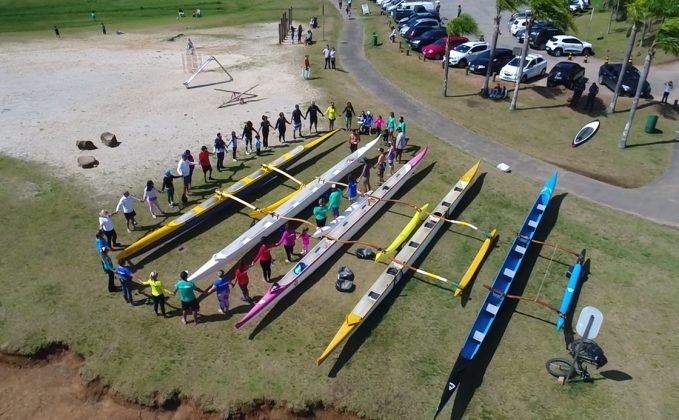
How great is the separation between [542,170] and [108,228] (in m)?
18.2

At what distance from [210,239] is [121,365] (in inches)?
232

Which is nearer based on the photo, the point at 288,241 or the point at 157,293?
the point at 157,293

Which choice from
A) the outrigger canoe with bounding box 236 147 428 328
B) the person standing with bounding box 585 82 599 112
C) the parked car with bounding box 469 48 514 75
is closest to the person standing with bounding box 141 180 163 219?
the outrigger canoe with bounding box 236 147 428 328

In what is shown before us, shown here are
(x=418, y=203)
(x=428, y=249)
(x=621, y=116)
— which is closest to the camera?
(x=428, y=249)

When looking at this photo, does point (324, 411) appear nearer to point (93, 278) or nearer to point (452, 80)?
point (93, 278)

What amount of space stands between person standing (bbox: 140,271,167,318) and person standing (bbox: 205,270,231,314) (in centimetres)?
127

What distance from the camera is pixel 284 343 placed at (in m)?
13.6

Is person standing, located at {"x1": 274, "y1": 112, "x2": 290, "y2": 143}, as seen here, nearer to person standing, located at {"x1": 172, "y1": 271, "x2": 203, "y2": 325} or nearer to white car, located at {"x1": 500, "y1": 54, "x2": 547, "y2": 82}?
person standing, located at {"x1": 172, "y1": 271, "x2": 203, "y2": 325}

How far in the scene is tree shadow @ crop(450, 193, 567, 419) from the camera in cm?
1235

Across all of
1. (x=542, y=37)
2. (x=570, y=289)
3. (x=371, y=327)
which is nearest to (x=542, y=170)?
(x=570, y=289)

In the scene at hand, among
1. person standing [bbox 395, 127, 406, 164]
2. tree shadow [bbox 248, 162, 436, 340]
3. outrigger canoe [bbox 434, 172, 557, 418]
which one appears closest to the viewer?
outrigger canoe [bbox 434, 172, 557, 418]

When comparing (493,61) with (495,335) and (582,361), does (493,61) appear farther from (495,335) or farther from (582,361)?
(582,361)

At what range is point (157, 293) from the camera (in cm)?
1379

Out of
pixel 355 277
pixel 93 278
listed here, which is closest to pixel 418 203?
pixel 355 277
